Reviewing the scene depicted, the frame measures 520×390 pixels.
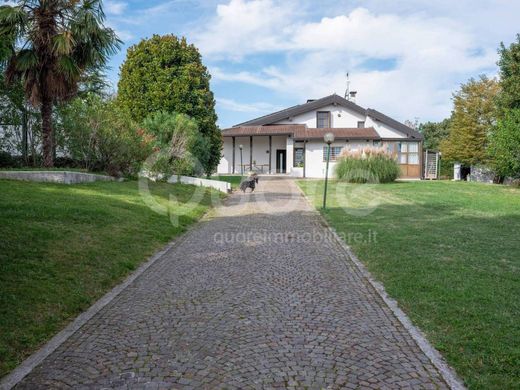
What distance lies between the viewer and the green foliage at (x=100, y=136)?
1530cm

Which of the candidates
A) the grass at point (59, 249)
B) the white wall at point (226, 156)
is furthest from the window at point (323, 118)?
the grass at point (59, 249)

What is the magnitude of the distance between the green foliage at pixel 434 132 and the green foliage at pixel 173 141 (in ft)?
155

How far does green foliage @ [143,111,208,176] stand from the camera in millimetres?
19172

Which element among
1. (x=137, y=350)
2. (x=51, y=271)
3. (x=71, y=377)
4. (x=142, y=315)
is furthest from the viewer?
(x=51, y=271)

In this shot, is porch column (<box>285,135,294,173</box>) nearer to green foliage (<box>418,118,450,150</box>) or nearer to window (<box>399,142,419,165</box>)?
window (<box>399,142,419,165</box>)

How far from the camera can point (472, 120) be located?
3397cm

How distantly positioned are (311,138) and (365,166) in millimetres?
8834

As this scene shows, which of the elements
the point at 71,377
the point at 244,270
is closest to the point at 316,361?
the point at 71,377

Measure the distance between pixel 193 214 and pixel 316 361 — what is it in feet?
30.4

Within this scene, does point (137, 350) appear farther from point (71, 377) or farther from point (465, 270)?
point (465, 270)

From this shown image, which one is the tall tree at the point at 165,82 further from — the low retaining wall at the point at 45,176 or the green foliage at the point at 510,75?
the green foliage at the point at 510,75

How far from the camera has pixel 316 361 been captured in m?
3.48

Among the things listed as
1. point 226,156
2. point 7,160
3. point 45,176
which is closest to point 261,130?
point 226,156

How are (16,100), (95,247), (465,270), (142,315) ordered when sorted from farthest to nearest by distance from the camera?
(16,100) → (95,247) → (465,270) → (142,315)
